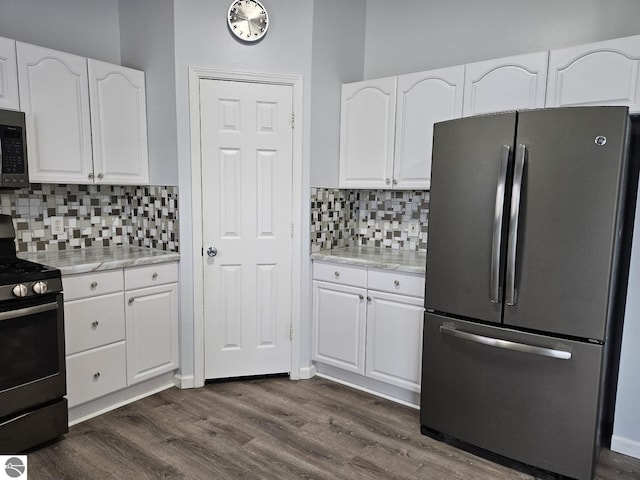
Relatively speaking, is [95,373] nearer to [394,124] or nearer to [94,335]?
[94,335]

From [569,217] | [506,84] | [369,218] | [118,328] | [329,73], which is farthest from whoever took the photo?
[369,218]

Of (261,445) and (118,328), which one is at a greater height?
(118,328)

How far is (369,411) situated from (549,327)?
4.21 feet

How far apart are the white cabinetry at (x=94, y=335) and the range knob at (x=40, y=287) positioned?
7.5 inches

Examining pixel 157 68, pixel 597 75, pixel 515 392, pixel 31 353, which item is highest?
pixel 157 68

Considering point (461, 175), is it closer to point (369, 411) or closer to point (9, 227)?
point (369, 411)

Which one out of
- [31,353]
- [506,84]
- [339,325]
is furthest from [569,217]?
[31,353]

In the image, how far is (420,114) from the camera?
9.57ft

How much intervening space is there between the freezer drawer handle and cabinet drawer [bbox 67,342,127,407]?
6.55 ft

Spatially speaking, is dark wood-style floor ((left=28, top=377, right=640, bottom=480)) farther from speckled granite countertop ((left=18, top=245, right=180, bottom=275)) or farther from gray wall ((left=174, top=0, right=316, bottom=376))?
speckled granite countertop ((left=18, top=245, right=180, bottom=275))

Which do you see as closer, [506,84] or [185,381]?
[506,84]

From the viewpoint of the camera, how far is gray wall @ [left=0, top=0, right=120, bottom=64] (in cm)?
279

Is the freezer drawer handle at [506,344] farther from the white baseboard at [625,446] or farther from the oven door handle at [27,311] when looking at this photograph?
the oven door handle at [27,311]

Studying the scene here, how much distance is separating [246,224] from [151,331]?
3.17 feet
